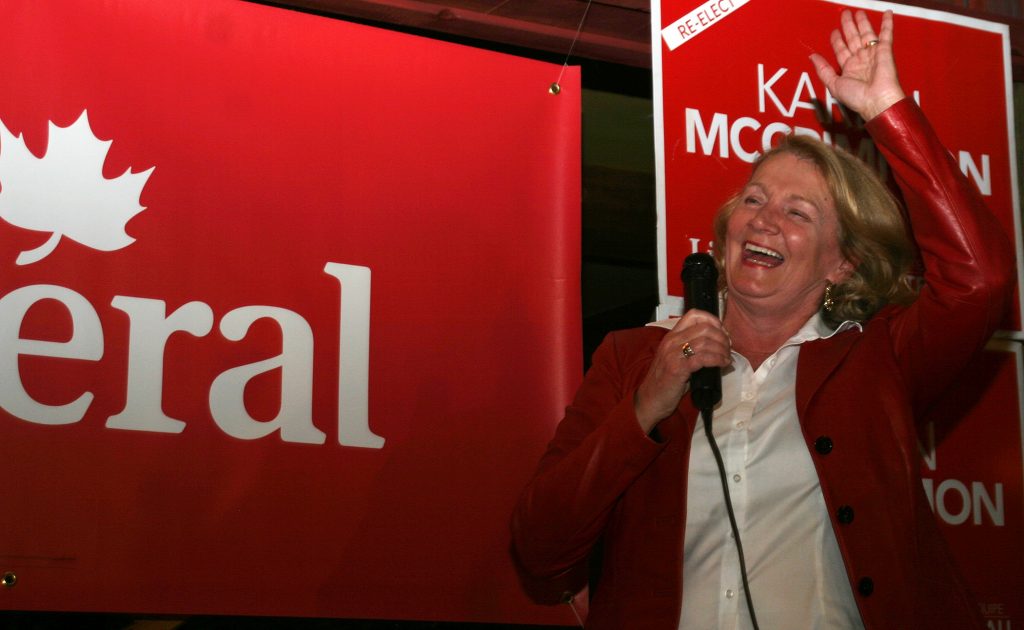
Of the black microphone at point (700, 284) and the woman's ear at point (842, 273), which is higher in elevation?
the woman's ear at point (842, 273)

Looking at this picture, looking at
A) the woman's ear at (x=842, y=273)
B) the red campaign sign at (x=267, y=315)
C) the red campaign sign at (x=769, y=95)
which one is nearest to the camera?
the red campaign sign at (x=267, y=315)

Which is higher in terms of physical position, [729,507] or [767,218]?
[767,218]

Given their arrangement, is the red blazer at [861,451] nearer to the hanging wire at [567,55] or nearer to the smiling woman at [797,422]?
the smiling woman at [797,422]

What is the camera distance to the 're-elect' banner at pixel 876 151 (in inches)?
102

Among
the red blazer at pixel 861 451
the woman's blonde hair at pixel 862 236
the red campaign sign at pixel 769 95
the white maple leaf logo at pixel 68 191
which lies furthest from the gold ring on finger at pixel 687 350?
the white maple leaf logo at pixel 68 191

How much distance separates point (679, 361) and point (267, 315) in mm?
850

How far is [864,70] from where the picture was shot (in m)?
2.33

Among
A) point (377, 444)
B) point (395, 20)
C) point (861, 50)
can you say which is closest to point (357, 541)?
point (377, 444)

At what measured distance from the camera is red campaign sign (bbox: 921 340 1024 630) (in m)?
2.64

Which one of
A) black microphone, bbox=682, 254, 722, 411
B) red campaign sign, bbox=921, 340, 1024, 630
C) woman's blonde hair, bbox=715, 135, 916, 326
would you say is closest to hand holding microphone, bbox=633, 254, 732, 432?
black microphone, bbox=682, 254, 722, 411

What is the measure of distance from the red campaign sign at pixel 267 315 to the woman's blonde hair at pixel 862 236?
54 centimetres

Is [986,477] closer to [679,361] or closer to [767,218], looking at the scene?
[767,218]

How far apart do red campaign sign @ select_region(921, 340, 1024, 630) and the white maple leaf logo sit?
1.70 meters

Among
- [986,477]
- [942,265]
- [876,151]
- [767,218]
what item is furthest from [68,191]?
[986,477]
